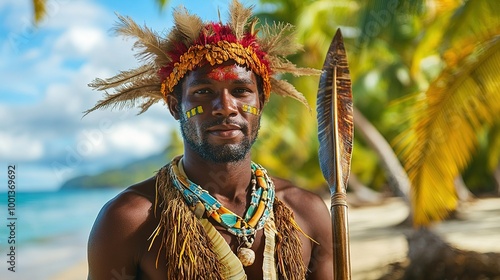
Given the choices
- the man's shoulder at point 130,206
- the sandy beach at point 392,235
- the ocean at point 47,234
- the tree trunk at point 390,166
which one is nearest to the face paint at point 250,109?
the man's shoulder at point 130,206

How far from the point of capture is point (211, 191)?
2.15 meters

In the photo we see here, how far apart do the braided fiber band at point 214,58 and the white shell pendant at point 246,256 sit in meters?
0.58

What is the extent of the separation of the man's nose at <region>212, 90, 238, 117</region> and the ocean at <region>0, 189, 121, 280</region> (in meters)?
1.57

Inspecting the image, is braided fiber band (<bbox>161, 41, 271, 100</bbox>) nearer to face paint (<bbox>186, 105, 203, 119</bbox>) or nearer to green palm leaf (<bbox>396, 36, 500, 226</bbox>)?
face paint (<bbox>186, 105, 203, 119</bbox>)

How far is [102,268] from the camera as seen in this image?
1962 mm

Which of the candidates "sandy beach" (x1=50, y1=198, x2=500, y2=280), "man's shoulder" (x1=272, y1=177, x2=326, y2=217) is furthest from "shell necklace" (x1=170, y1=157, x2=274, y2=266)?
"sandy beach" (x1=50, y1=198, x2=500, y2=280)

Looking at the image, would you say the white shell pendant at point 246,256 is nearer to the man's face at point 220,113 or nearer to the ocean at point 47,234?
the man's face at point 220,113

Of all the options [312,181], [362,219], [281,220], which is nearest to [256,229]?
[281,220]

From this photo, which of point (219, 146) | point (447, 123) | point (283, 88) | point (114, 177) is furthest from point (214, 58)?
point (114, 177)

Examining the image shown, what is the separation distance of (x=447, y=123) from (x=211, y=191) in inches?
142

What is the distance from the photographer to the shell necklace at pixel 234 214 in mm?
2062

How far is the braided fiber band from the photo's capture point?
2.07 meters

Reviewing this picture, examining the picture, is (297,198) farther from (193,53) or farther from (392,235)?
(392,235)

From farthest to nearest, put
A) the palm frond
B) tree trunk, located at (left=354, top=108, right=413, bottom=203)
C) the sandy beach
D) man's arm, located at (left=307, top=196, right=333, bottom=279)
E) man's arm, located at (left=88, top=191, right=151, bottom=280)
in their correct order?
the sandy beach → tree trunk, located at (left=354, top=108, right=413, bottom=203) → the palm frond → man's arm, located at (left=307, top=196, right=333, bottom=279) → man's arm, located at (left=88, top=191, right=151, bottom=280)
